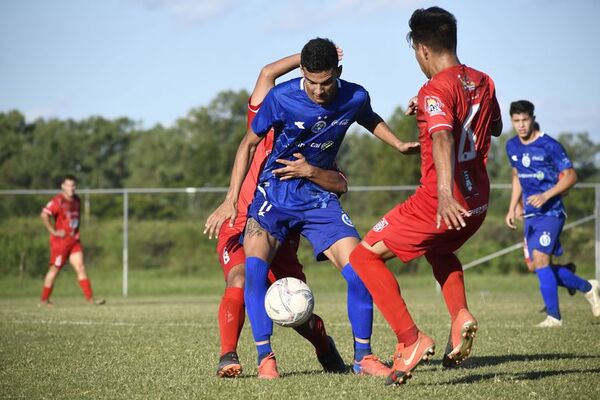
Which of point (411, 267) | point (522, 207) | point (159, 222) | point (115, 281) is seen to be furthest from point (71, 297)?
point (522, 207)

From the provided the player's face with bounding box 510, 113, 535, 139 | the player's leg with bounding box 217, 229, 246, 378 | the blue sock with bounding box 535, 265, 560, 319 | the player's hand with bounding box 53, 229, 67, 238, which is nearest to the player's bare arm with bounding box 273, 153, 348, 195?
the player's leg with bounding box 217, 229, 246, 378

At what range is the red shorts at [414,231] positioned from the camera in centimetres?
496

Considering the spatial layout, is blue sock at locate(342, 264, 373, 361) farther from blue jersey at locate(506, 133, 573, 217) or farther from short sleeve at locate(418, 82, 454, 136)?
blue jersey at locate(506, 133, 573, 217)

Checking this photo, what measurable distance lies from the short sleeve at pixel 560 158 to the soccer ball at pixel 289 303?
5.51m

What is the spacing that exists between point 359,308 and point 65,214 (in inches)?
448

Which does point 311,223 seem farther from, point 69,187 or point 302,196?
point 69,187

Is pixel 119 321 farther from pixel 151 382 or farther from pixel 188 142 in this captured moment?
pixel 188 142

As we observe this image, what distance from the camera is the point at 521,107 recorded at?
10203 mm

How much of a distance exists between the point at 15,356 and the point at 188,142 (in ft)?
186

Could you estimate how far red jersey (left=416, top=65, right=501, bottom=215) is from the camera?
4.90 m

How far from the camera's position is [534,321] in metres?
10.6

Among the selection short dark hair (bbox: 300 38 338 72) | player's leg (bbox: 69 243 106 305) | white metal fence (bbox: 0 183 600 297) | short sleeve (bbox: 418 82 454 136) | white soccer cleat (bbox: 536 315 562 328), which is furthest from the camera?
white metal fence (bbox: 0 183 600 297)

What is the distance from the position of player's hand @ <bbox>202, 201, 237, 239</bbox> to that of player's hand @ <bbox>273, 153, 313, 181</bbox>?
445 mm

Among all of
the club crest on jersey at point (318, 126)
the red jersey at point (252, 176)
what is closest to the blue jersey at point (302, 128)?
the club crest on jersey at point (318, 126)
